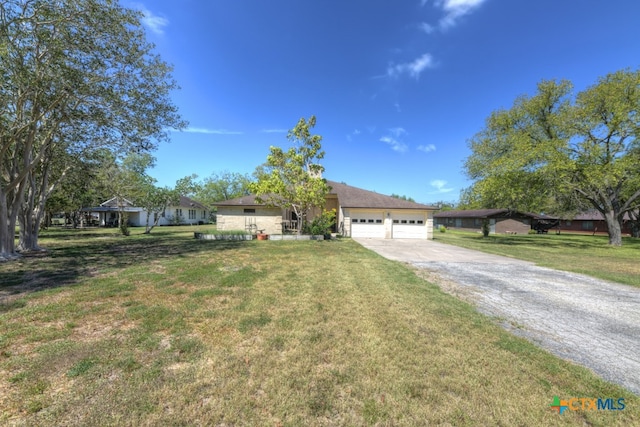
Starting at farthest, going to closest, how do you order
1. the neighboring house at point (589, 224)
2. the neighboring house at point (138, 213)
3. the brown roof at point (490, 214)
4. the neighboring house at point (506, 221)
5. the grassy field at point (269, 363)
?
the neighboring house at point (506, 221) → the brown roof at point (490, 214) → the neighboring house at point (589, 224) → the neighboring house at point (138, 213) → the grassy field at point (269, 363)

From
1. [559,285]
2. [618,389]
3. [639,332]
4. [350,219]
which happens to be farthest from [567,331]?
[350,219]

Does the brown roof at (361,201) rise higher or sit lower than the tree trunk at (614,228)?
higher

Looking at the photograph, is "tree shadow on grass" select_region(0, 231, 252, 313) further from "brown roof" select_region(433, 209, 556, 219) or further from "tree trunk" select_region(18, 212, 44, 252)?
"brown roof" select_region(433, 209, 556, 219)

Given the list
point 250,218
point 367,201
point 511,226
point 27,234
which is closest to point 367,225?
point 367,201

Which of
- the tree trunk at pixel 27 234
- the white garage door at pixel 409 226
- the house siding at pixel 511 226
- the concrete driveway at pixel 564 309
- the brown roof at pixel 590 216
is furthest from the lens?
the house siding at pixel 511 226

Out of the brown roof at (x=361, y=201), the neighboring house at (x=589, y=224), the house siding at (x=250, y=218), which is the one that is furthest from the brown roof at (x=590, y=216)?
the house siding at (x=250, y=218)

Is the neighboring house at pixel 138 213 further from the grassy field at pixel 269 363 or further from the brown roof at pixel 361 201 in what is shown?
the grassy field at pixel 269 363

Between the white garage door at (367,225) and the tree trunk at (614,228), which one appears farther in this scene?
the white garage door at (367,225)

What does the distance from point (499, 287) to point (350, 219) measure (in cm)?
1369

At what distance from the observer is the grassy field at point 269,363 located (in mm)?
2266

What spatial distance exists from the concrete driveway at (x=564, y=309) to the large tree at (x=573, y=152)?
38.3 feet

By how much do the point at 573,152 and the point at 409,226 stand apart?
11581mm

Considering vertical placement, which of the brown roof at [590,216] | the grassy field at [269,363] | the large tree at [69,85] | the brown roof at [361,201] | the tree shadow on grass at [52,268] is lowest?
the grassy field at [269,363]

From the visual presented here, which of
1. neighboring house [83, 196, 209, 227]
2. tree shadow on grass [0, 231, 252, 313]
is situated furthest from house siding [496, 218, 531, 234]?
neighboring house [83, 196, 209, 227]
